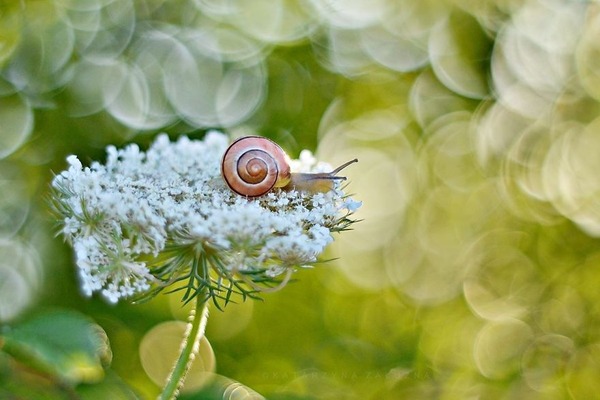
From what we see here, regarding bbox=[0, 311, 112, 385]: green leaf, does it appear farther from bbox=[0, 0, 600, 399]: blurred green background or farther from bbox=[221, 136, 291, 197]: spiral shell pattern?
bbox=[0, 0, 600, 399]: blurred green background

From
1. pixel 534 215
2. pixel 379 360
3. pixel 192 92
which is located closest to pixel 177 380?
pixel 379 360

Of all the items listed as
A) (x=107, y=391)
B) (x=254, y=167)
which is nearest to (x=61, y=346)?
(x=107, y=391)

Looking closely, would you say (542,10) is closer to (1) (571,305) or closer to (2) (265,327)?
(1) (571,305)

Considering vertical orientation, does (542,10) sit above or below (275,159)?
above

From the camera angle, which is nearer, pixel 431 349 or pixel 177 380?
pixel 177 380

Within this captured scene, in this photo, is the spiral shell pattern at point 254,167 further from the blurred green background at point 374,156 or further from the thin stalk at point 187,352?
the blurred green background at point 374,156

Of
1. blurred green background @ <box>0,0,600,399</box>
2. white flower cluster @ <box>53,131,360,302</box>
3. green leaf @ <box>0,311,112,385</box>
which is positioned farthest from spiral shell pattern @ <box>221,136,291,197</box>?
blurred green background @ <box>0,0,600,399</box>
